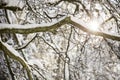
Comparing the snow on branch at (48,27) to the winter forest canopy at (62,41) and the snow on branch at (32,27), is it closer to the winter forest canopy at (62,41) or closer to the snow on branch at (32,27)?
the snow on branch at (32,27)

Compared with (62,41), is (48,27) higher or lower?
higher

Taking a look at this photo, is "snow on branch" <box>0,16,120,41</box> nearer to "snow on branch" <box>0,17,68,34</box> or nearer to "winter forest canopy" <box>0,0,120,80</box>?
"snow on branch" <box>0,17,68,34</box>

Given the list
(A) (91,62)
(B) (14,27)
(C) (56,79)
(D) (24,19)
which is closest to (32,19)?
(D) (24,19)

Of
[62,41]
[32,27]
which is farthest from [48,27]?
[62,41]

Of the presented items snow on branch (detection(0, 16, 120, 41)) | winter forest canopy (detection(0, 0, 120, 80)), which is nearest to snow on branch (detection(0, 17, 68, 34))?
snow on branch (detection(0, 16, 120, 41))

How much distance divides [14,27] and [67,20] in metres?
0.65

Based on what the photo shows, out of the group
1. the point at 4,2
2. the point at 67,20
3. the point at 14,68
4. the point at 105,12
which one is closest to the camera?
the point at 67,20

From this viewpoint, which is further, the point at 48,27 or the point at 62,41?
the point at 62,41

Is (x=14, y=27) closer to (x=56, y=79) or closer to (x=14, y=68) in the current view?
(x=14, y=68)

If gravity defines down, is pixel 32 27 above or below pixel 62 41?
above

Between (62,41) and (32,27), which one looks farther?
(62,41)

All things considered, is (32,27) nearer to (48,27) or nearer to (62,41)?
(48,27)

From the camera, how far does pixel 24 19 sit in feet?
23.4

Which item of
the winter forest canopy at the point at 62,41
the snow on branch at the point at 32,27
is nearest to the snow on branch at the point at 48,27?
the snow on branch at the point at 32,27
